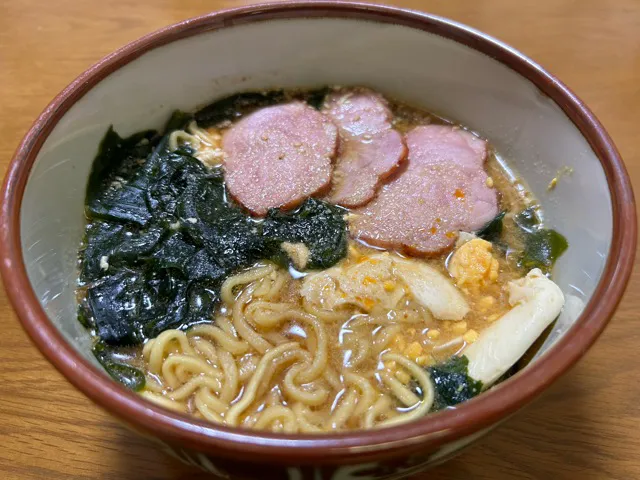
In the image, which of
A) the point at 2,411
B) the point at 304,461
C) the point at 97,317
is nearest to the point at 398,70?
the point at 97,317

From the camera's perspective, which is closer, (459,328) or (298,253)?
(459,328)

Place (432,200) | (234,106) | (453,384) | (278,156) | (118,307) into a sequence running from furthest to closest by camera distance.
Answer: (234,106), (278,156), (432,200), (118,307), (453,384)

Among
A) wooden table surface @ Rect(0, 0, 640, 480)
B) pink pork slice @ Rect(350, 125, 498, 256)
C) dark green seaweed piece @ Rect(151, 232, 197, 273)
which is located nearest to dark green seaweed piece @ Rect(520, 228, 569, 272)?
pink pork slice @ Rect(350, 125, 498, 256)

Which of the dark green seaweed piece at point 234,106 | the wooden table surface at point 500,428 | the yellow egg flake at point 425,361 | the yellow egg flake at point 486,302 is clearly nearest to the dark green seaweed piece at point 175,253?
the wooden table surface at point 500,428

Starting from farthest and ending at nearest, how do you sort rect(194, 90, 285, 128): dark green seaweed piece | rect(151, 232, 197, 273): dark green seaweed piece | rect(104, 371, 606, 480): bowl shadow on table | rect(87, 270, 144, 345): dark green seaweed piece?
rect(194, 90, 285, 128): dark green seaweed piece → rect(151, 232, 197, 273): dark green seaweed piece → rect(87, 270, 144, 345): dark green seaweed piece → rect(104, 371, 606, 480): bowl shadow on table

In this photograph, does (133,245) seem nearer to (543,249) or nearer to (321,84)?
(321,84)

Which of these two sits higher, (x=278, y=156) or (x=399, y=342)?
(x=278, y=156)

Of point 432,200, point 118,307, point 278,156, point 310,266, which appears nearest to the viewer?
point 118,307

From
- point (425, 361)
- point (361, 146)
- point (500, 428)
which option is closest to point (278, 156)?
point (361, 146)

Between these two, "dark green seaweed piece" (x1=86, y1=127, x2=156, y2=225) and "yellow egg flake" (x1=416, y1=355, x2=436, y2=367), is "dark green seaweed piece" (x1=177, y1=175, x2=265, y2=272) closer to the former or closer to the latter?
"dark green seaweed piece" (x1=86, y1=127, x2=156, y2=225)
